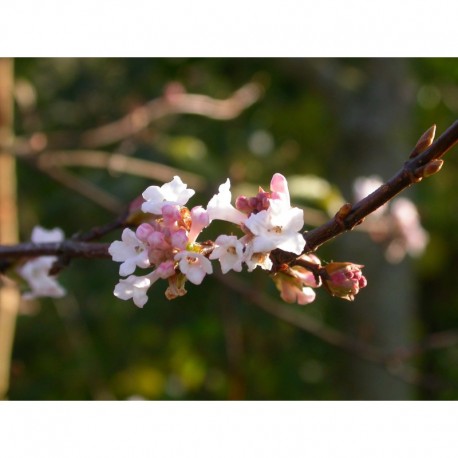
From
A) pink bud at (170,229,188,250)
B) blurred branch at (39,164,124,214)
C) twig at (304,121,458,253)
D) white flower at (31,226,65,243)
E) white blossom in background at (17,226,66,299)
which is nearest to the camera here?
twig at (304,121,458,253)

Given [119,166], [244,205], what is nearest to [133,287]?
[244,205]

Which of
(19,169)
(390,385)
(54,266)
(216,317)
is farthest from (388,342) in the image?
(54,266)

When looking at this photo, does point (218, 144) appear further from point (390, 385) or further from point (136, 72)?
point (390, 385)

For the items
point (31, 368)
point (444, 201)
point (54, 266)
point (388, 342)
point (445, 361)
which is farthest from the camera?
point (445, 361)

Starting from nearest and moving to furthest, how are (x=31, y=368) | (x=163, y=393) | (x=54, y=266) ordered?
(x=54, y=266) → (x=163, y=393) → (x=31, y=368)

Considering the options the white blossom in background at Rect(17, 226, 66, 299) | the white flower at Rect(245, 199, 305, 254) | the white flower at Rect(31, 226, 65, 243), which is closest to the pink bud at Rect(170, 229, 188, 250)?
the white flower at Rect(245, 199, 305, 254)

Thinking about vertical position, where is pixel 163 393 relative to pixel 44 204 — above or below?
below

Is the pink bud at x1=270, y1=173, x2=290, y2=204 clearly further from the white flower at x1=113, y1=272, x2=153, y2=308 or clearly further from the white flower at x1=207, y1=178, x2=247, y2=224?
the white flower at x1=113, y1=272, x2=153, y2=308
